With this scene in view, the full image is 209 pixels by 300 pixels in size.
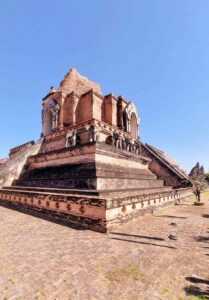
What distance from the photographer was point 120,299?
2607 millimetres

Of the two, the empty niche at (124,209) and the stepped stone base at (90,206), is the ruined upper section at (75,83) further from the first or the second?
the empty niche at (124,209)

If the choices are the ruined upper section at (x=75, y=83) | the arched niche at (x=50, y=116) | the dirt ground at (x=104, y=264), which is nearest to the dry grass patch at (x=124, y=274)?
the dirt ground at (x=104, y=264)

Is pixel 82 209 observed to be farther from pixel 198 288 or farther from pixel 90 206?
pixel 198 288

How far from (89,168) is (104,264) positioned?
18.9ft

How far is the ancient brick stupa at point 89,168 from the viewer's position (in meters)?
6.91

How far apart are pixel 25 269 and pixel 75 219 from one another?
3.36 metres

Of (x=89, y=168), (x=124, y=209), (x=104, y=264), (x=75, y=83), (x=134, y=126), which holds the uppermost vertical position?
(x=75, y=83)

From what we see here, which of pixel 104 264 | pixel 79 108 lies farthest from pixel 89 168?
pixel 79 108

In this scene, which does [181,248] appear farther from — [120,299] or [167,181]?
Answer: [167,181]

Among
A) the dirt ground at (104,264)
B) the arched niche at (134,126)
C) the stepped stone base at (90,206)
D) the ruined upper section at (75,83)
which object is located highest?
the ruined upper section at (75,83)

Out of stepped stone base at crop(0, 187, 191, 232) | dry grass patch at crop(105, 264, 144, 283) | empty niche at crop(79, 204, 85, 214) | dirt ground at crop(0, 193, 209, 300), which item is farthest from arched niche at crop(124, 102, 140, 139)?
dry grass patch at crop(105, 264, 144, 283)

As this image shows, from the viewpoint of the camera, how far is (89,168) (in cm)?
920

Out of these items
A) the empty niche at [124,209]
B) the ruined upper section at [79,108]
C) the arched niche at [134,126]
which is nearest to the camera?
the empty niche at [124,209]

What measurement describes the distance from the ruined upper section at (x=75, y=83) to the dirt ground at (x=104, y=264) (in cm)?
1832
